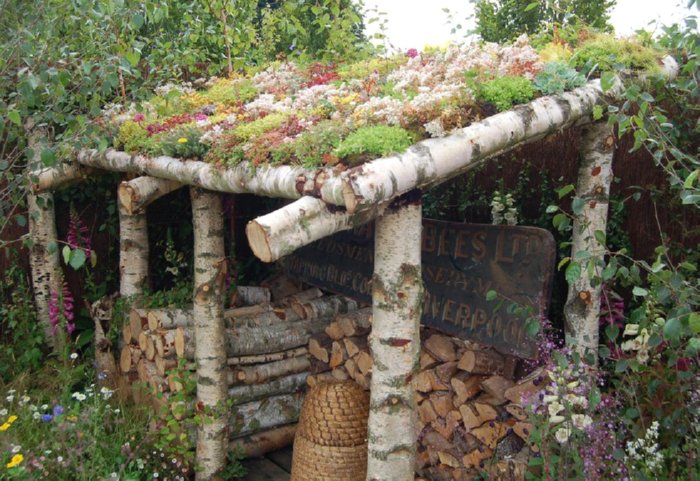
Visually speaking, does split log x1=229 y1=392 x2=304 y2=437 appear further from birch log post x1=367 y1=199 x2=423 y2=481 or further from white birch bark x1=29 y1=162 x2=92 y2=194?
white birch bark x1=29 y1=162 x2=92 y2=194

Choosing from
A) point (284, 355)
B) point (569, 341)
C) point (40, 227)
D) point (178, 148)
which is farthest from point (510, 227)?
point (40, 227)

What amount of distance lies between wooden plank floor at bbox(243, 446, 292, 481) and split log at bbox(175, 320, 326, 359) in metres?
0.86

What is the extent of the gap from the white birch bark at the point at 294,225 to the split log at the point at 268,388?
8.62ft

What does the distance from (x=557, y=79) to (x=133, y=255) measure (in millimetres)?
3856

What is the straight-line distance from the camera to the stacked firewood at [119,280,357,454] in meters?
5.00

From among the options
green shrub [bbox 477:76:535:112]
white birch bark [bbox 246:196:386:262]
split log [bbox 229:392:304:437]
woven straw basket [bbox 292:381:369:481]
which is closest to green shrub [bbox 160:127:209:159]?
white birch bark [bbox 246:196:386:262]

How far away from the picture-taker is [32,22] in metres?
3.98

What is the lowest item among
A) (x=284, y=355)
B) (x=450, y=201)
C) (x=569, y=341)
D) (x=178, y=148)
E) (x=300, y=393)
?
(x=300, y=393)

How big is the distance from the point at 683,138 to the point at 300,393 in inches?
135

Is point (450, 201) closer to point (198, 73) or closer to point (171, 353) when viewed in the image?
point (171, 353)

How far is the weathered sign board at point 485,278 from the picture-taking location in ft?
11.7

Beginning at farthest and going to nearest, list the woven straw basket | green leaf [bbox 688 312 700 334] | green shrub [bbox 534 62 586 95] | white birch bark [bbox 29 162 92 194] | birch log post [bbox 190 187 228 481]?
1. white birch bark [bbox 29 162 92 194]
2. birch log post [bbox 190 187 228 481]
3. the woven straw basket
4. green shrub [bbox 534 62 586 95]
5. green leaf [bbox 688 312 700 334]

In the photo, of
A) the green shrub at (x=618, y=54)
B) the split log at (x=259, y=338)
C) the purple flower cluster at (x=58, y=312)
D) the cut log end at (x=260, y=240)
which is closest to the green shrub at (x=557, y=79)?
the green shrub at (x=618, y=54)

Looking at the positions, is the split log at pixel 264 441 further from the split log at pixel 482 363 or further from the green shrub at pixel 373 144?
the green shrub at pixel 373 144
